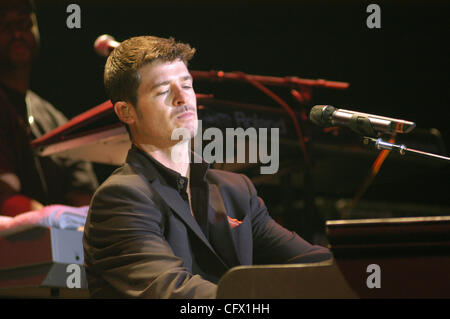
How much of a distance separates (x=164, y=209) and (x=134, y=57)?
0.53 meters

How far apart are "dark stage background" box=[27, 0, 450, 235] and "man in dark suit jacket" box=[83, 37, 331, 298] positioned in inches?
52.9

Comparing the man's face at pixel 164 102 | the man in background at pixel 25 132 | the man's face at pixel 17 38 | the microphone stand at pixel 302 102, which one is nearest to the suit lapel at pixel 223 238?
the man's face at pixel 164 102

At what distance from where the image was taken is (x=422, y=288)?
3.59 feet

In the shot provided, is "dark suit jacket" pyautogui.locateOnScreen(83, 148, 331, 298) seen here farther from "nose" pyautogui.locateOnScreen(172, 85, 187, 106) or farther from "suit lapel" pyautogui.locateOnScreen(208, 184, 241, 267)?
"nose" pyautogui.locateOnScreen(172, 85, 187, 106)

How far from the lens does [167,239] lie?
158cm

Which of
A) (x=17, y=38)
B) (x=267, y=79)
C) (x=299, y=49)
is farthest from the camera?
(x=299, y=49)

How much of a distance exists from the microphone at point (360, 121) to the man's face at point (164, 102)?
1.37 feet

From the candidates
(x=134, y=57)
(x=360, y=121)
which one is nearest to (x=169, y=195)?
(x=134, y=57)

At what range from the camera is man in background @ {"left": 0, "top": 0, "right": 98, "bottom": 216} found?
2.88m

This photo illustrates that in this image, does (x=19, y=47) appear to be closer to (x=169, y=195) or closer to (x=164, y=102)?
(x=164, y=102)

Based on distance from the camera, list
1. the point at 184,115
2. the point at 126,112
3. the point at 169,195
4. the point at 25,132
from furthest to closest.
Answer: the point at 25,132
the point at 126,112
the point at 184,115
the point at 169,195

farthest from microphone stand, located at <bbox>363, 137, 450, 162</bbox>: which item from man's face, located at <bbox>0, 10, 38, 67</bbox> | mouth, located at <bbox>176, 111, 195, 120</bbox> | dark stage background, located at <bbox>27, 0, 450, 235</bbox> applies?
man's face, located at <bbox>0, 10, 38, 67</bbox>

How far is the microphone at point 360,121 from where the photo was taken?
1463 mm

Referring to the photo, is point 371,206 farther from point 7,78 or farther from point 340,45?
point 7,78
